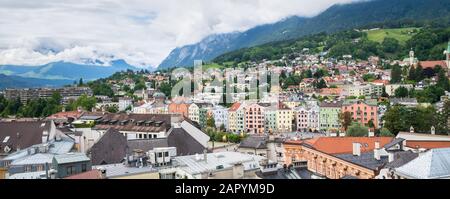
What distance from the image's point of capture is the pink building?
29.1ft

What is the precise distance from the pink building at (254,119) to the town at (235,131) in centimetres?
3

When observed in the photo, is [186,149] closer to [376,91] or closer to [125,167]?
[125,167]

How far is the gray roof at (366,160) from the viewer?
369cm

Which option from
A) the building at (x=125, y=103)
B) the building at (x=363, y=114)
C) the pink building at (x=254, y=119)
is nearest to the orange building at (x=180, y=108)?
the pink building at (x=254, y=119)

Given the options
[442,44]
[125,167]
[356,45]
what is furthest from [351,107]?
[356,45]

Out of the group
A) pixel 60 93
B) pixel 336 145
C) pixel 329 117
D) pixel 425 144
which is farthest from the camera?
pixel 60 93

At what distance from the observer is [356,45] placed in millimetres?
32375

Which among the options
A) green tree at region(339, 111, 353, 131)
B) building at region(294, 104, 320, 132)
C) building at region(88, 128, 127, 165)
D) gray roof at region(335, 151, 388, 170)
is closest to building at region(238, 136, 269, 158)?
gray roof at region(335, 151, 388, 170)

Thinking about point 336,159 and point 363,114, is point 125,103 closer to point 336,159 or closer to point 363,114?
point 363,114

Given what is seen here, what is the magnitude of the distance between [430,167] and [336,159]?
156cm

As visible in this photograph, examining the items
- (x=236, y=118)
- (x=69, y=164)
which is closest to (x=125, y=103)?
(x=236, y=118)

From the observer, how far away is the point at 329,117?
10672 mm

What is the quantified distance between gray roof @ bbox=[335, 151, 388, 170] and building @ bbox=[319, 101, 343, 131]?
4843mm

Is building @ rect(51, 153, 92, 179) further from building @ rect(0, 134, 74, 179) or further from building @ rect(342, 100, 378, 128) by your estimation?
building @ rect(342, 100, 378, 128)
